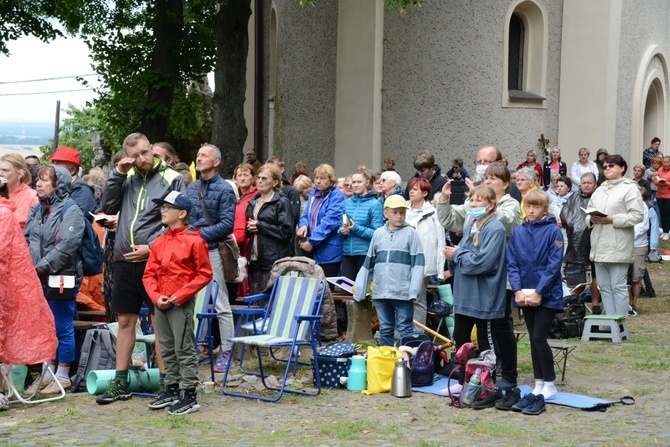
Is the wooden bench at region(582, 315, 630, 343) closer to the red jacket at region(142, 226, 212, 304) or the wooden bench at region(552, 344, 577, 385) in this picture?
the wooden bench at region(552, 344, 577, 385)

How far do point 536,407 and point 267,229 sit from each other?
430cm

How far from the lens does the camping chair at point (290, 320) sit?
29.3 ft

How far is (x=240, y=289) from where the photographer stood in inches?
473

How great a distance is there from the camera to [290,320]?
30.9 ft

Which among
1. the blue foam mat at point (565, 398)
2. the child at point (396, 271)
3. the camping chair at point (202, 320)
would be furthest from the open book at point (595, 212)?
the camping chair at point (202, 320)

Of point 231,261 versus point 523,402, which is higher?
point 231,261

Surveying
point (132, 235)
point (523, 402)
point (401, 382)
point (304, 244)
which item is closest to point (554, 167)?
point (304, 244)

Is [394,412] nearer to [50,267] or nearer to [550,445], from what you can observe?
[550,445]

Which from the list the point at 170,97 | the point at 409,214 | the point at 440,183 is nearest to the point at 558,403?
the point at 409,214

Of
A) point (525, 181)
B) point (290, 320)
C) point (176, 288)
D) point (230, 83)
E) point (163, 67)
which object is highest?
point (163, 67)

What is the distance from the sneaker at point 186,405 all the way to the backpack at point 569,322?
547cm

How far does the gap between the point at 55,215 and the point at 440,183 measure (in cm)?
568

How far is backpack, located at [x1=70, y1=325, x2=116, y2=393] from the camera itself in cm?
952

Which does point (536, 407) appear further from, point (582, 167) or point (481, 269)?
point (582, 167)
